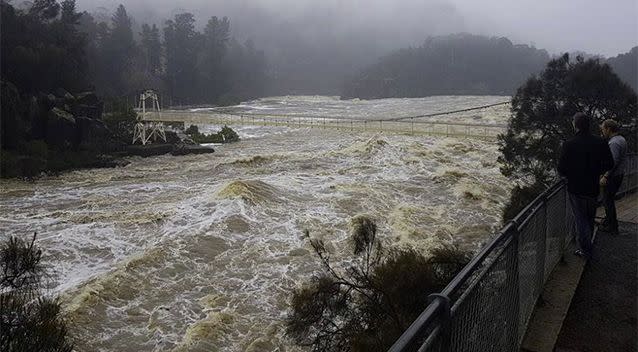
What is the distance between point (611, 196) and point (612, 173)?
266 mm

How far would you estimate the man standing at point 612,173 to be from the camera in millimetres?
5035

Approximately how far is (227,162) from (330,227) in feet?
43.9

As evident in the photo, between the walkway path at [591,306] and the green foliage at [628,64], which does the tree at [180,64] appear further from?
the walkway path at [591,306]

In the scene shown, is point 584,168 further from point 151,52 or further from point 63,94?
point 151,52

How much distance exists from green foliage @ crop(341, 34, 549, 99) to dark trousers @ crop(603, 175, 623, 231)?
101 metres

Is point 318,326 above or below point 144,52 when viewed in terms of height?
below

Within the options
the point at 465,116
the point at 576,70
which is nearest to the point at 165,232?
the point at 576,70

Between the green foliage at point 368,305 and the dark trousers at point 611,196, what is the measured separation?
102 inches

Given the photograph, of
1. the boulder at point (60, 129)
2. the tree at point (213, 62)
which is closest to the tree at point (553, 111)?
the boulder at point (60, 129)

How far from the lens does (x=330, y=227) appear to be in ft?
45.6

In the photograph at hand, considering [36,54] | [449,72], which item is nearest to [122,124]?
[36,54]

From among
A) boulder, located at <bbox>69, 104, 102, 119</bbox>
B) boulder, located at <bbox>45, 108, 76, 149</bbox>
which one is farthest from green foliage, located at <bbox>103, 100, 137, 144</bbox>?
boulder, located at <bbox>45, 108, 76, 149</bbox>

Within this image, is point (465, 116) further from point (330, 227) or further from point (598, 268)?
point (598, 268)

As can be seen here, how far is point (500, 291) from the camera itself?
2918mm
